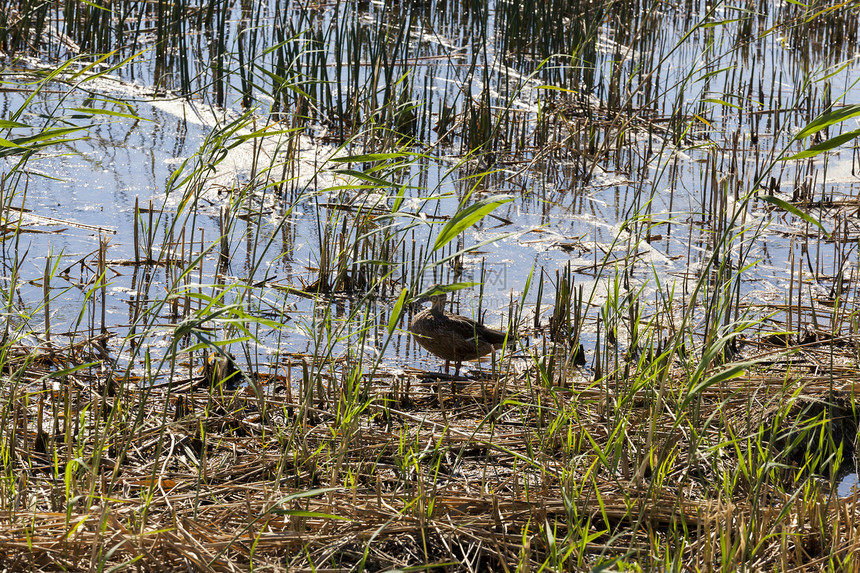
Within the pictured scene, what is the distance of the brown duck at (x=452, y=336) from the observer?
14.3ft

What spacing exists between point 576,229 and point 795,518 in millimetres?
3402

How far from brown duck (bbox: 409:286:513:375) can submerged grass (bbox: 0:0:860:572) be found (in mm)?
148

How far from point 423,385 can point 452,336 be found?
0.38 meters

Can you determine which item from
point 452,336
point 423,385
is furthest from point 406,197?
point 423,385

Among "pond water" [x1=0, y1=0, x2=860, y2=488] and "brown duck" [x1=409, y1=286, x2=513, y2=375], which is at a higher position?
"pond water" [x1=0, y1=0, x2=860, y2=488]

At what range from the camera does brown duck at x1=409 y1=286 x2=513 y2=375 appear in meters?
4.35

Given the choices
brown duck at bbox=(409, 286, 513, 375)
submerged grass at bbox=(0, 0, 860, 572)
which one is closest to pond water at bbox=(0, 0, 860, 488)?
submerged grass at bbox=(0, 0, 860, 572)

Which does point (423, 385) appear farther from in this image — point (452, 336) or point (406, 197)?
point (406, 197)

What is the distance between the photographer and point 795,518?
288 cm

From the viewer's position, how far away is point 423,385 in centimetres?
406

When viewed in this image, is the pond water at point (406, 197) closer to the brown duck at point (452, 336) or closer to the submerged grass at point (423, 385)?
A: the submerged grass at point (423, 385)

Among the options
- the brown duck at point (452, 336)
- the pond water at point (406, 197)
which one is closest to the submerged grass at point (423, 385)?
the pond water at point (406, 197)

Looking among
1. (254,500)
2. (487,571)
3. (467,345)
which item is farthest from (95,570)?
(467,345)

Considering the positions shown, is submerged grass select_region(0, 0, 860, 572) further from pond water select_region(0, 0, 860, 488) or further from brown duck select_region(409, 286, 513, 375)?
brown duck select_region(409, 286, 513, 375)
